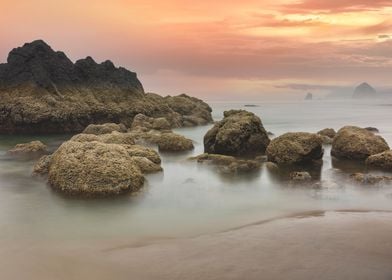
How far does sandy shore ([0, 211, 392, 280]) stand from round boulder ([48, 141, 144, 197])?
5.58 m

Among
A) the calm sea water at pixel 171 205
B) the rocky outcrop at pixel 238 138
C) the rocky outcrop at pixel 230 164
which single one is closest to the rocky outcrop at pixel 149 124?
the rocky outcrop at pixel 238 138

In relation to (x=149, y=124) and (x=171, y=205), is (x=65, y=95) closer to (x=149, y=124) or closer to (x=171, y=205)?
(x=149, y=124)

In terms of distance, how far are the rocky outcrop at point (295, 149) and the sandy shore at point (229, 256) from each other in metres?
11.7

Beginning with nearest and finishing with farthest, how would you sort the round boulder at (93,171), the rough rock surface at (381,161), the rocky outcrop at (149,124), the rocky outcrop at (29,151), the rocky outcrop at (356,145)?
the round boulder at (93,171) < the rough rock surface at (381,161) < the rocky outcrop at (356,145) < the rocky outcrop at (29,151) < the rocky outcrop at (149,124)

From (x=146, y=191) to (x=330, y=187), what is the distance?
8.50 metres

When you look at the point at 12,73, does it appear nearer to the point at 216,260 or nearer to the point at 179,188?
the point at 179,188

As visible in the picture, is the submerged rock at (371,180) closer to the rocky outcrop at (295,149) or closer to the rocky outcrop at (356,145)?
the rocky outcrop at (295,149)

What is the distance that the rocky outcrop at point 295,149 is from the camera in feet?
84.4

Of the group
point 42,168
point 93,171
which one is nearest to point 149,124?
point 42,168

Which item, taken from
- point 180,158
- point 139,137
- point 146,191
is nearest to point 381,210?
point 146,191

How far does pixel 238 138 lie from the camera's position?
2981cm

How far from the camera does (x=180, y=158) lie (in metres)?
29.0

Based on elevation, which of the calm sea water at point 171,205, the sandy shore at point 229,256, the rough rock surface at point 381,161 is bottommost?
the sandy shore at point 229,256

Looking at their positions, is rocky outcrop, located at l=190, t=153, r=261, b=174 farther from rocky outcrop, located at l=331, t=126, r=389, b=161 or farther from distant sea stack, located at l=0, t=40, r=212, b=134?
distant sea stack, located at l=0, t=40, r=212, b=134
